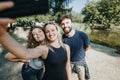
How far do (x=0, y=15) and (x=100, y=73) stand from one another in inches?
404

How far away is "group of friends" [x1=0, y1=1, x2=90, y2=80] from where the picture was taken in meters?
1.88

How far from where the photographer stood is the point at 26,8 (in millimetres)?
1454

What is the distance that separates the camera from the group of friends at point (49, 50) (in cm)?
188

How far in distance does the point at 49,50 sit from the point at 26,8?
7.94 ft

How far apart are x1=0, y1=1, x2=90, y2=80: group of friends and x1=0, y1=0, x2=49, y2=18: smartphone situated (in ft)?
0.22

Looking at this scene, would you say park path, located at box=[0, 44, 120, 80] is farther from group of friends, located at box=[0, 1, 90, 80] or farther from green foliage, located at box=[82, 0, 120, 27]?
green foliage, located at box=[82, 0, 120, 27]

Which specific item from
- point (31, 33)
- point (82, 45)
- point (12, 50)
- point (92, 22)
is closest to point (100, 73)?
point (82, 45)

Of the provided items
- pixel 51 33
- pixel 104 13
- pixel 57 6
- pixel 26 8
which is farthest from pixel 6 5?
pixel 104 13

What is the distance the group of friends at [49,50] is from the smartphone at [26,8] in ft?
0.22

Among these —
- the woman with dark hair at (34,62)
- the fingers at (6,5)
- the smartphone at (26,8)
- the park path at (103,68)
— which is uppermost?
the fingers at (6,5)

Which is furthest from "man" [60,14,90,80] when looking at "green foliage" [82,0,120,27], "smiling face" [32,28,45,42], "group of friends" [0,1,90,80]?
"green foliage" [82,0,120,27]

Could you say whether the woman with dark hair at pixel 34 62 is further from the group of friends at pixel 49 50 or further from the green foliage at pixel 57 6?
the green foliage at pixel 57 6

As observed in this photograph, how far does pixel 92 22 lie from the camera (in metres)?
70.1

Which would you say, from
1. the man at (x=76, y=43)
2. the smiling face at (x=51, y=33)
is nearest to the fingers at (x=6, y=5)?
the smiling face at (x=51, y=33)
